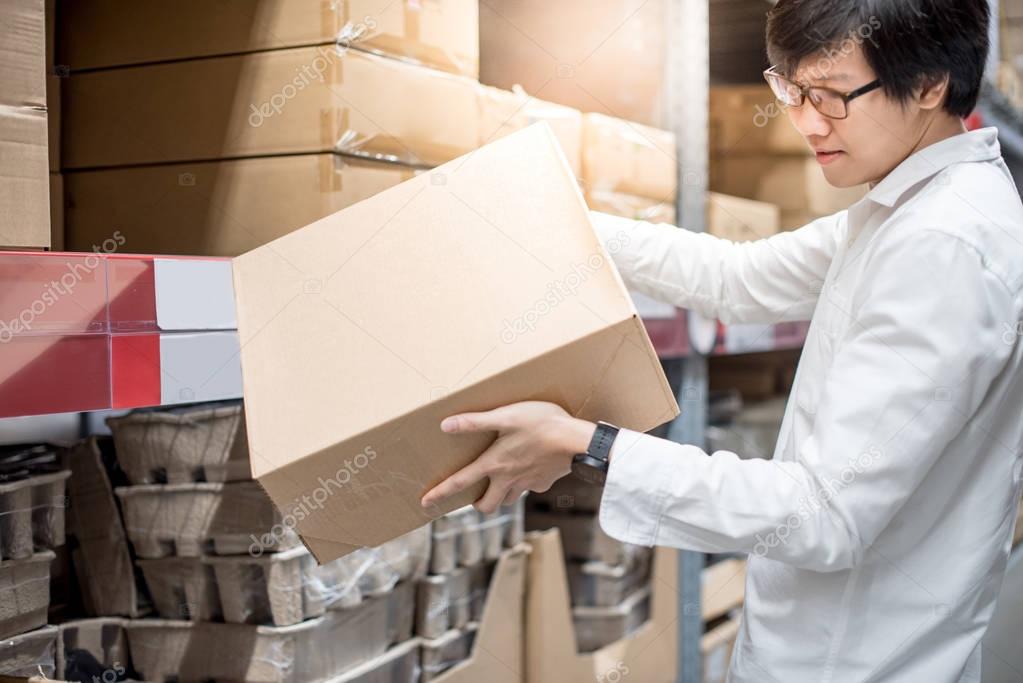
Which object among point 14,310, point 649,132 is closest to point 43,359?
point 14,310

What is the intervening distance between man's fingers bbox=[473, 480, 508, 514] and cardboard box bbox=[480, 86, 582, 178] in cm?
87

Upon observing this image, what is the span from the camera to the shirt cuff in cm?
109

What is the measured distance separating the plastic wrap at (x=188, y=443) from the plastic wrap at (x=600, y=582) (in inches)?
51.6

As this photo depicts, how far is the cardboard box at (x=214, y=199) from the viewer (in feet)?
4.97

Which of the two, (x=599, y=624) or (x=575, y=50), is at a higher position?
(x=575, y=50)

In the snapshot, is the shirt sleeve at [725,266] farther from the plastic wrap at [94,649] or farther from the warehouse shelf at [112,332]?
the plastic wrap at [94,649]

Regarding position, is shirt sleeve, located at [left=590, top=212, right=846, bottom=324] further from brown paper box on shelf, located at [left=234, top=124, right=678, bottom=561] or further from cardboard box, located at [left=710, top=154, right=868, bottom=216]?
cardboard box, located at [left=710, top=154, right=868, bottom=216]

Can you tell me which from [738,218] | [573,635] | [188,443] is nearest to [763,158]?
[738,218]

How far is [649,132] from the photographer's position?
2.40m

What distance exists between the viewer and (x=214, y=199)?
1606 millimetres

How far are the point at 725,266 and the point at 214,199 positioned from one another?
2.83 ft

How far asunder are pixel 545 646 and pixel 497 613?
0.20m

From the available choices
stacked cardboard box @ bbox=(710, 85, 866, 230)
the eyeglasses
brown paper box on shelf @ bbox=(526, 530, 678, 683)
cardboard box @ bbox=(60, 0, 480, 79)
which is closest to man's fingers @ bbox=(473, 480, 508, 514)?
the eyeglasses

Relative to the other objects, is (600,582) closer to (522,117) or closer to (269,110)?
(522,117)
